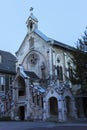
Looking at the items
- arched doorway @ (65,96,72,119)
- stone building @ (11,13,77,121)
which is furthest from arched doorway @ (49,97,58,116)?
arched doorway @ (65,96,72,119)

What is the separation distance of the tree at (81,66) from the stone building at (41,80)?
2.77 m

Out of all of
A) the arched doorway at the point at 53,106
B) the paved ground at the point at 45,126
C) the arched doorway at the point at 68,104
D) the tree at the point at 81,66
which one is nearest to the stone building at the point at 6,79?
the arched doorway at the point at 53,106

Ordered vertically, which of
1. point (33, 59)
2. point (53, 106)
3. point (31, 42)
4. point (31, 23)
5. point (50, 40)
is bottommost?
point (53, 106)

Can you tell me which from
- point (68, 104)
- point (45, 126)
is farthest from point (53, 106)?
point (45, 126)

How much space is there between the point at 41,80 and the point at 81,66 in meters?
12.8

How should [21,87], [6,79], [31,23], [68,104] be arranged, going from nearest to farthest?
[68,104] → [21,87] → [31,23] → [6,79]

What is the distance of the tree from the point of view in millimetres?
33531

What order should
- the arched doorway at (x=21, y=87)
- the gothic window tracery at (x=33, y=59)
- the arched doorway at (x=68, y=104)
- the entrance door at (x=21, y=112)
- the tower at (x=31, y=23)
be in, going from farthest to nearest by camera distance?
the tower at (x=31, y=23) < the gothic window tracery at (x=33, y=59) < the arched doorway at (x=21, y=87) < the entrance door at (x=21, y=112) < the arched doorway at (x=68, y=104)

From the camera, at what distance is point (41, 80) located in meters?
45.2

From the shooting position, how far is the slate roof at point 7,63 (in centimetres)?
5312

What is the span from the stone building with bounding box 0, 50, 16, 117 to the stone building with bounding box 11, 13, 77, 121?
1.68 m

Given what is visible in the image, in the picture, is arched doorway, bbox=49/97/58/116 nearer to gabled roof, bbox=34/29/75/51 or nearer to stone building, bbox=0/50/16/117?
stone building, bbox=0/50/16/117

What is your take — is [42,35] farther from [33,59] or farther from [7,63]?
[7,63]

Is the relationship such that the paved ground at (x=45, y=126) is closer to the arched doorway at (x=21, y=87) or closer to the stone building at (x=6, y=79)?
the stone building at (x=6, y=79)
